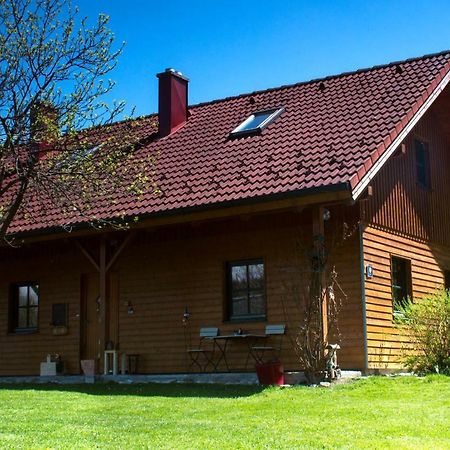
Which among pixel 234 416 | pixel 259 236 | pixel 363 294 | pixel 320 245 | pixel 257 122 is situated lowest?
pixel 234 416

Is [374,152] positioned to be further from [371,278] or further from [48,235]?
[48,235]

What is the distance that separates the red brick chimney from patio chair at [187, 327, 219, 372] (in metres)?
5.57

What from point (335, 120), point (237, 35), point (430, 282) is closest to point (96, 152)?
point (237, 35)

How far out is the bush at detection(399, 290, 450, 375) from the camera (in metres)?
13.8

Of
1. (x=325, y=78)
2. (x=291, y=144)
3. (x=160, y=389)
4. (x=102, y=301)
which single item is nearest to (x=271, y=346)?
(x=160, y=389)

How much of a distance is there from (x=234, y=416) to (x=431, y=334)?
5.71 meters

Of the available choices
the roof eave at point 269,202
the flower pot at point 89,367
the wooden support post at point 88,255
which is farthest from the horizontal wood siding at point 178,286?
the roof eave at point 269,202

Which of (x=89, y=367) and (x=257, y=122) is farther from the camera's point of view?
(x=257, y=122)

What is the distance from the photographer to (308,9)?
1099 cm

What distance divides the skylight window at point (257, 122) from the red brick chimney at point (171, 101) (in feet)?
6.72

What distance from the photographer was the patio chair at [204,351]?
1508 cm

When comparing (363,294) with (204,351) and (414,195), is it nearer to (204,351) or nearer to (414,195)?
(204,351)

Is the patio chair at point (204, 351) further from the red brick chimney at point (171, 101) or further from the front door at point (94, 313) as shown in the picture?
the red brick chimney at point (171, 101)

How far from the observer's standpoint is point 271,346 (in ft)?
47.3
